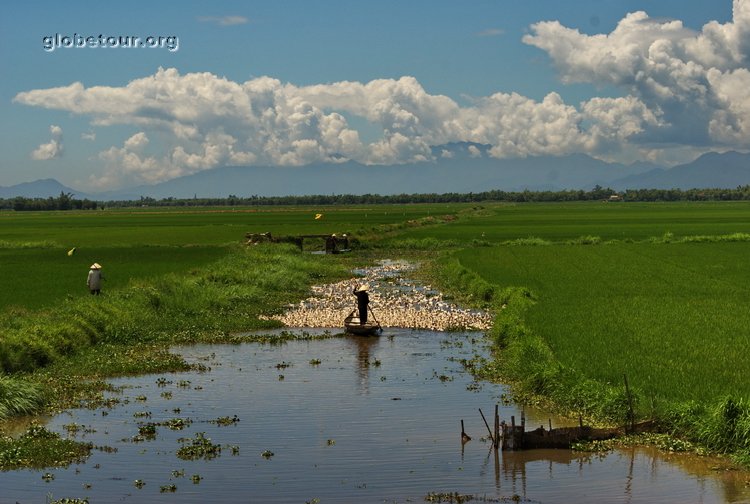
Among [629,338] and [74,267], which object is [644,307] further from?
[74,267]

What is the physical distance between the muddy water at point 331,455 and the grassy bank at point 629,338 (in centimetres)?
87

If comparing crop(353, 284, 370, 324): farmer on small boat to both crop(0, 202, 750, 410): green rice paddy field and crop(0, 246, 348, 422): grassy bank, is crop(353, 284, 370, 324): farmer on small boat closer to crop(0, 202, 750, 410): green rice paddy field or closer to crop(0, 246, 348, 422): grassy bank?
crop(0, 246, 348, 422): grassy bank

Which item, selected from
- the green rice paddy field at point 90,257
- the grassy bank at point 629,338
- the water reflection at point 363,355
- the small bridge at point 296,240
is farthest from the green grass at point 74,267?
the grassy bank at point 629,338

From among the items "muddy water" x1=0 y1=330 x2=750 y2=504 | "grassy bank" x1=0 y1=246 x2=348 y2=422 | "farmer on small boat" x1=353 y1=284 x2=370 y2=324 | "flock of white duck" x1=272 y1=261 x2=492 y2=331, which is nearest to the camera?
"muddy water" x1=0 y1=330 x2=750 y2=504

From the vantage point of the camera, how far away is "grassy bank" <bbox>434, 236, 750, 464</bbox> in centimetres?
1480

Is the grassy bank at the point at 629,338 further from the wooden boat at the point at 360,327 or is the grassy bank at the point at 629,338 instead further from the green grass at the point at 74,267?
the green grass at the point at 74,267

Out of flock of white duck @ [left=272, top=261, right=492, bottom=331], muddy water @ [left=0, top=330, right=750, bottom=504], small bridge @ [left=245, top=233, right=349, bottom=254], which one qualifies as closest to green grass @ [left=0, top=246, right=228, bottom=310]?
small bridge @ [left=245, top=233, right=349, bottom=254]

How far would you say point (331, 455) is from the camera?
13.9 m

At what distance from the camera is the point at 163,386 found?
763 inches

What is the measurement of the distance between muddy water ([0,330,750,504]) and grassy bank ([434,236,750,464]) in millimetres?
867

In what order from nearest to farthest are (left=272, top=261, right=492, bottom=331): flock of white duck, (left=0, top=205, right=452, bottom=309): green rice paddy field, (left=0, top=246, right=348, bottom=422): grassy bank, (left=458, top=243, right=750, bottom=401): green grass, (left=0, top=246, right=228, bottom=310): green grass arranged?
(left=458, top=243, right=750, bottom=401): green grass, (left=0, top=246, right=348, bottom=422): grassy bank, (left=272, top=261, right=492, bottom=331): flock of white duck, (left=0, top=246, right=228, bottom=310): green grass, (left=0, top=205, right=452, bottom=309): green rice paddy field

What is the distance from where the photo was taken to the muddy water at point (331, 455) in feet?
39.9

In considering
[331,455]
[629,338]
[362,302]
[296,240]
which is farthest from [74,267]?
[331,455]

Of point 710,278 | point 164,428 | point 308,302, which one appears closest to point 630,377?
point 164,428
